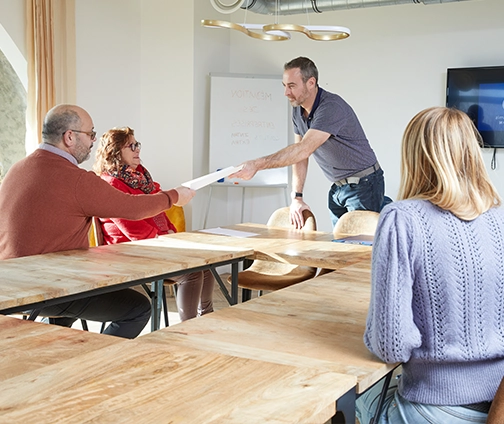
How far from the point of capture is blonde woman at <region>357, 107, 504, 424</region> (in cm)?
155

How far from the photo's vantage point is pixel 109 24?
6.25m

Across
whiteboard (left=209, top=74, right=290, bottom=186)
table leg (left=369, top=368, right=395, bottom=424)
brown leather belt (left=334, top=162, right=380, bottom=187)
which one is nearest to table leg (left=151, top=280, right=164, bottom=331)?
brown leather belt (left=334, top=162, right=380, bottom=187)

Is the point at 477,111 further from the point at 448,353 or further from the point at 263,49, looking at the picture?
the point at 448,353

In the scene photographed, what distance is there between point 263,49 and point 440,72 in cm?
186

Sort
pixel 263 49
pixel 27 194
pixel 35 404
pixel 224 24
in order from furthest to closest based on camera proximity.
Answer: pixel 263 49 < pixel 224 24 < pixel 27 194 < pixel 35 404

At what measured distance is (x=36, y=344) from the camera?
163 centimetres

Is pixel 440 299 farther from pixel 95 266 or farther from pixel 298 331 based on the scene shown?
pixel 95 266

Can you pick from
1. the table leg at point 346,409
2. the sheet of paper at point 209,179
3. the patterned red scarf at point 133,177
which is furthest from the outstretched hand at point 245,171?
the table leg at point 346,409

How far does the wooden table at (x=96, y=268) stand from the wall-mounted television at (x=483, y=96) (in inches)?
146

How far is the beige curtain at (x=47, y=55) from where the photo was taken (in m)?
5.42

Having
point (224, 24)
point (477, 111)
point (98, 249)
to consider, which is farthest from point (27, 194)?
point (477, 111)

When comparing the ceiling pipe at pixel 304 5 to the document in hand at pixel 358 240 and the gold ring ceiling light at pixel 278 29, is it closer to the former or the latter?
the gold ring ceiling light at pixel 278 29

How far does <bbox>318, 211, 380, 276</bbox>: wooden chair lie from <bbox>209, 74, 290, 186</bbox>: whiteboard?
2.91 meters

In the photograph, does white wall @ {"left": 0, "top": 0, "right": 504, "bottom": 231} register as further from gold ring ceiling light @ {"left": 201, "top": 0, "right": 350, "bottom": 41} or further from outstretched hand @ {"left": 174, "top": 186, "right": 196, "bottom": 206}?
outstretched hand @ {"left": 174, "top": 186, "right": 196, "bottom": 206}
